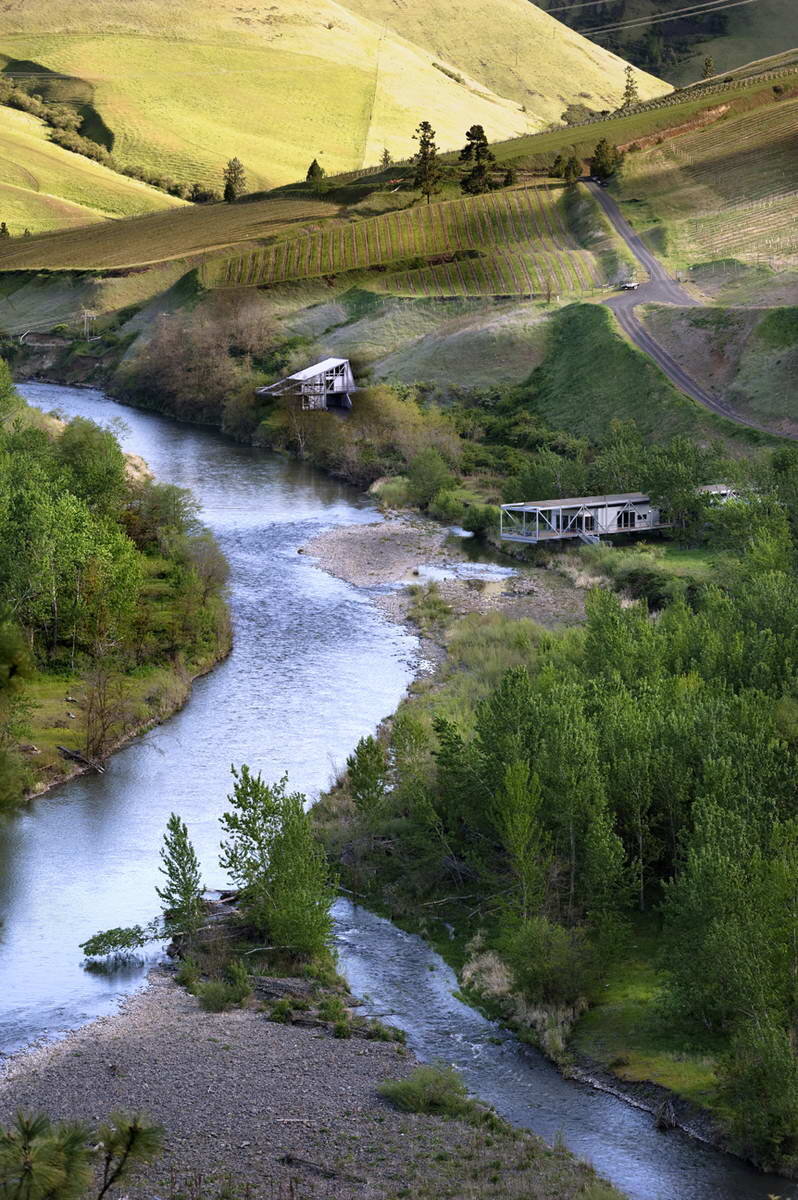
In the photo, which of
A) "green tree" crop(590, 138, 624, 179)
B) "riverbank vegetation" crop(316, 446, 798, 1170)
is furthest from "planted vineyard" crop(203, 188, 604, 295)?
"riverbank vegetation" crop(316, 446, 798, 1170)

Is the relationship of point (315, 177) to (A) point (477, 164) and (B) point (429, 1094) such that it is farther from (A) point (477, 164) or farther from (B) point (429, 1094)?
(B) point (429, 1094)

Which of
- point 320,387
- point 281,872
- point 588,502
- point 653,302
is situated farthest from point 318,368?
point 281,872

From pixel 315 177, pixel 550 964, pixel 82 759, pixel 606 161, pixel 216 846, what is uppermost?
pixel 315 177

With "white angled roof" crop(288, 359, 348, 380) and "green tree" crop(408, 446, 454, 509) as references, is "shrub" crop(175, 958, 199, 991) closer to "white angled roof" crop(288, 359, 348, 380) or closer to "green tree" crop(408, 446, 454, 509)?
"green tree" crop(408, 446, 454, 509)

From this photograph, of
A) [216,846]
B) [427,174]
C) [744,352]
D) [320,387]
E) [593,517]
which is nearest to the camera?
[216,846]

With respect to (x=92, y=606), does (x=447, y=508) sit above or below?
above

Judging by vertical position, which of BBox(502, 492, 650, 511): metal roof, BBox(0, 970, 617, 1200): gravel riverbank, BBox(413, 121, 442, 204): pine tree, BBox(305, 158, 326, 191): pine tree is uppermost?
BBox(305, 158, 326, 191): pine tree
